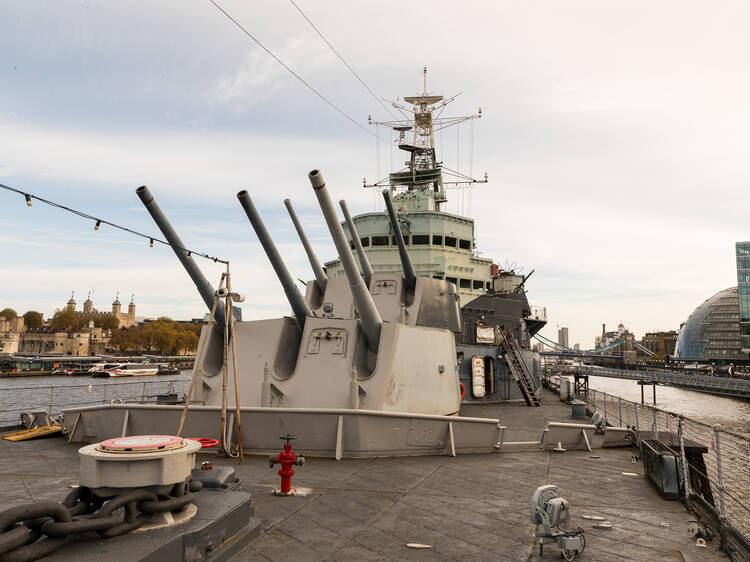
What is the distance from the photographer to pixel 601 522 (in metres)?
4.28

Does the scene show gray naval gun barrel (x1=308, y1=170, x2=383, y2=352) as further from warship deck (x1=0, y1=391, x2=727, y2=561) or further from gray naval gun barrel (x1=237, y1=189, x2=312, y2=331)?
warship deck (x1=0, y1=391, x2=727, y2=561)

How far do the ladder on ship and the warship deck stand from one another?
31.6 feet

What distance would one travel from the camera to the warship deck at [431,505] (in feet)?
11.6

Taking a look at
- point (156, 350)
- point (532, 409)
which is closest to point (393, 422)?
point (532, 409)

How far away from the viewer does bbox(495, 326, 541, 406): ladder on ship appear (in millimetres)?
17047

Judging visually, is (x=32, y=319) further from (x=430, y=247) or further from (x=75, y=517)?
(x=75, y=517)

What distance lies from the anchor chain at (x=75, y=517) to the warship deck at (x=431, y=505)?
9 cm

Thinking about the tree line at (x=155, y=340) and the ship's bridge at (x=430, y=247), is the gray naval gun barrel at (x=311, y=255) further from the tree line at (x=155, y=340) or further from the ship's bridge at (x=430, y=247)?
the tree line at (x=155, y=340)

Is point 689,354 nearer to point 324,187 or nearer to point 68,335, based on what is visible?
point 324,187

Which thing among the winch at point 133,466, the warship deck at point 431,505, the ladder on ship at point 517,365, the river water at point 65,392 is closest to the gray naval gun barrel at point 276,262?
the warship deck at point 431,505

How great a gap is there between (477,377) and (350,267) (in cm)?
1095

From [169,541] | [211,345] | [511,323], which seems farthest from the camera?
[511,323]

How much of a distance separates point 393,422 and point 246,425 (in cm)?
191

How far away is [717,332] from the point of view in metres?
78.9
